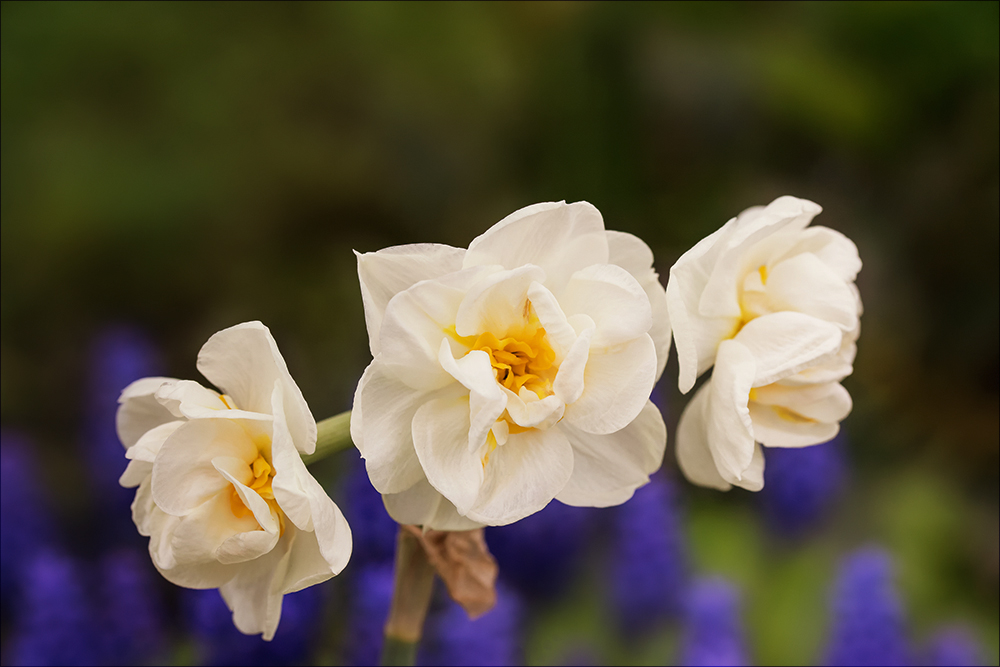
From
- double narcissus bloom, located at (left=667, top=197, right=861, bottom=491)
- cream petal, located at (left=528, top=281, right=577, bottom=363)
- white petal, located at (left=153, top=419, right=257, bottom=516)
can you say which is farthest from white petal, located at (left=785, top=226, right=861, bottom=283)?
white petal, located at (left=153, top=419, right=257, bottom=516)

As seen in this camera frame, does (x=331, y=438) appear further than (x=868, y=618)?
No

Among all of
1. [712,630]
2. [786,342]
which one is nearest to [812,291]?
[786,342]

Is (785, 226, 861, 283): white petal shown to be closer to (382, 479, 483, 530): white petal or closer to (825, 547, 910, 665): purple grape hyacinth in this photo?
(382, 479, 483, 530): white petal

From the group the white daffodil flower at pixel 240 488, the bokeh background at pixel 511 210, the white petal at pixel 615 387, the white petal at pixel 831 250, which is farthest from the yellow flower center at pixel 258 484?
the bokeh background at pixel 511 210

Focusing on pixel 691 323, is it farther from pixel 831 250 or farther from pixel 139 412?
pixel 139 412

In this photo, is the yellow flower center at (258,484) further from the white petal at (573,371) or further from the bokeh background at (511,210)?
the bokeh background at (511,210)

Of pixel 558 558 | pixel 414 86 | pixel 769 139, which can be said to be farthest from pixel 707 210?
pixel 558 558

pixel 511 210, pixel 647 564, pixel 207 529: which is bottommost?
pixel 647 564
